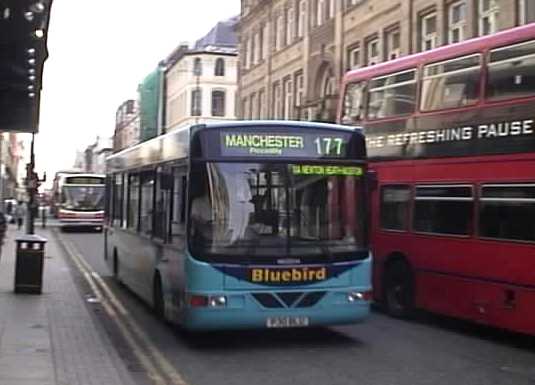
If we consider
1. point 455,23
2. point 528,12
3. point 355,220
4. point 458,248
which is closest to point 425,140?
point 458,248

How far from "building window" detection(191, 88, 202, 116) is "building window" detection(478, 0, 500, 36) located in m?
70.1

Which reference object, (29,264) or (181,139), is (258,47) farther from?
(181,139)

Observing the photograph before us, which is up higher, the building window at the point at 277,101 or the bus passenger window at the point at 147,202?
the building window at the point at 277,101

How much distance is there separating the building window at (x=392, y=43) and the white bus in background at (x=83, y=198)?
20.2 m

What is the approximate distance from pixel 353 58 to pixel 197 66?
58.6 m

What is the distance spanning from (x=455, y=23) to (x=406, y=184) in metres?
15.8

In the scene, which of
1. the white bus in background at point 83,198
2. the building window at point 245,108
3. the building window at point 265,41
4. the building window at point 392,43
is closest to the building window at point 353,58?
the building window at point 392,43

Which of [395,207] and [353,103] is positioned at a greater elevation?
[353,103]

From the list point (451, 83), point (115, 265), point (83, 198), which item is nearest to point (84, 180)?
point (83, 198)

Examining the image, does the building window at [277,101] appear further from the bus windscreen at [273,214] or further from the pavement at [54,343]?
the bus windscreen at [273,214]

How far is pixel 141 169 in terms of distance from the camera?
14875 millimetres

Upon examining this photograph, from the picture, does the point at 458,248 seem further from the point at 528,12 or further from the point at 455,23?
the point at 455,23

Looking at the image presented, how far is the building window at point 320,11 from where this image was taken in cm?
4175

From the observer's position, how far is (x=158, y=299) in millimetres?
13047
